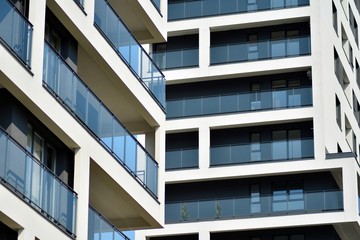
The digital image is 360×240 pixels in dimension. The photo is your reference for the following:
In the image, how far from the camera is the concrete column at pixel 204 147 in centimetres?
6316

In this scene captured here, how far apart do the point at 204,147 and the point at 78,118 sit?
35.6 m

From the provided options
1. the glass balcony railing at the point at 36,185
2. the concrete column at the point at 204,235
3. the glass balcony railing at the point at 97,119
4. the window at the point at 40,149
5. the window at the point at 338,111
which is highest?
the window at the point at 338,111

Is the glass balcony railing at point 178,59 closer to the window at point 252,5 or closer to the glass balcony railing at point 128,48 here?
the window at point 252,5

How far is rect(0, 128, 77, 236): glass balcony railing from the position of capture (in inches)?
933

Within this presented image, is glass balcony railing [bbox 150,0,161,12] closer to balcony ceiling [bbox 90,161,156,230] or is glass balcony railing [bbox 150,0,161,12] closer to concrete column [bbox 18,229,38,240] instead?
balcony ceiling [bbox 90,161,156,230]

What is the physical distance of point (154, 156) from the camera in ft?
114

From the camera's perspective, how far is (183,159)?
209 feet

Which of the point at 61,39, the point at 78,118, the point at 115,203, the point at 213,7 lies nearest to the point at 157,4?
the point at 115,203

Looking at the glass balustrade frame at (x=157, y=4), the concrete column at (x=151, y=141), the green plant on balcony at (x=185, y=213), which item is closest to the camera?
the concrete column at (x=151, y=141)

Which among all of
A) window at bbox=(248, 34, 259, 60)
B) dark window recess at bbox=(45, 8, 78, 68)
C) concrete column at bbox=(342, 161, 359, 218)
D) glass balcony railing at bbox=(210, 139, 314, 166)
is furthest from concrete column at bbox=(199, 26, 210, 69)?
dark window recess at bbox=(45, 8, 78, 68)

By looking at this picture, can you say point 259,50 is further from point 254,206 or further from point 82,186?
point 82,186

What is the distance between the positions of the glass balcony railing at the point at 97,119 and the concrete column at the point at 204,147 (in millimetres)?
29389

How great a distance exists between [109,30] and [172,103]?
33.8 meters

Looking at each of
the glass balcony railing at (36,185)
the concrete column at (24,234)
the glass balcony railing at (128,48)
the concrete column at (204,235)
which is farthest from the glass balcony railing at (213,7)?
the concrete column at (24,234)
